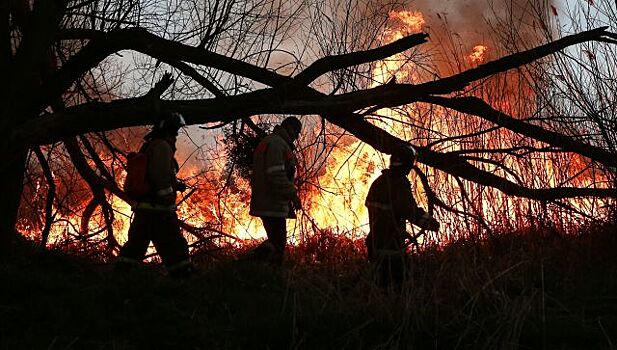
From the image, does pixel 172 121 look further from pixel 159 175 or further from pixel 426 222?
pixel 426 222

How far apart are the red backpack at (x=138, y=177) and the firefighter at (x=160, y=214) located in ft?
0.10

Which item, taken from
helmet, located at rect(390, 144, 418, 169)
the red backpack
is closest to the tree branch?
helmet, located at rect(390, 144, 418, 169)

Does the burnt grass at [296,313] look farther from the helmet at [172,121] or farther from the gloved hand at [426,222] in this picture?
the helmet at [172,121]

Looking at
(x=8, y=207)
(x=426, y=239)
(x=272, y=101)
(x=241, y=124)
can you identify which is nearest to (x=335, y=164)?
(x=241, y=124)

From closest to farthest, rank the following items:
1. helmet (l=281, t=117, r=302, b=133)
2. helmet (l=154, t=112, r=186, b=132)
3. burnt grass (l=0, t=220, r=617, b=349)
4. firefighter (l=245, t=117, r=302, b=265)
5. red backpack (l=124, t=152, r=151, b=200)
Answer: burnt grass (l=0, t=220, r=617, b=349) → helmet (l=154, t=112, r=186, b=132) → red backpack (l=124, t=152, r=151, b=200) → firefighter (l=245, t=117, r=302, b=265) → helmet (l=281, t=117, r=302, b=133)

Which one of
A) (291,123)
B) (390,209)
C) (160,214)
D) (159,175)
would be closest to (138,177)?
(159,175)

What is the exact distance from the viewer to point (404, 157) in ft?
21.0

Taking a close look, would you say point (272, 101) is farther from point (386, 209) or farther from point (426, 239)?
point (426, 239)

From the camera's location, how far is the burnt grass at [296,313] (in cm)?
392

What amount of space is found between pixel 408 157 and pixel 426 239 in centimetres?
132

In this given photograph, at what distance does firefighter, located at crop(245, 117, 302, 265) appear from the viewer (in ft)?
23.4

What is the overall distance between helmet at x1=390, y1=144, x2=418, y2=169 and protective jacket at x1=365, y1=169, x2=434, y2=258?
7 centimetres

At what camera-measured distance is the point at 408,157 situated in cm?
640

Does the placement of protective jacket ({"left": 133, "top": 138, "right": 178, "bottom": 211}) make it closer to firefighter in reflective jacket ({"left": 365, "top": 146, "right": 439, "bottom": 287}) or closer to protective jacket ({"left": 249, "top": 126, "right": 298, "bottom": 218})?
protective jacket ({"left": 249, "top": 126, "right": 298, "bottom": 218})
